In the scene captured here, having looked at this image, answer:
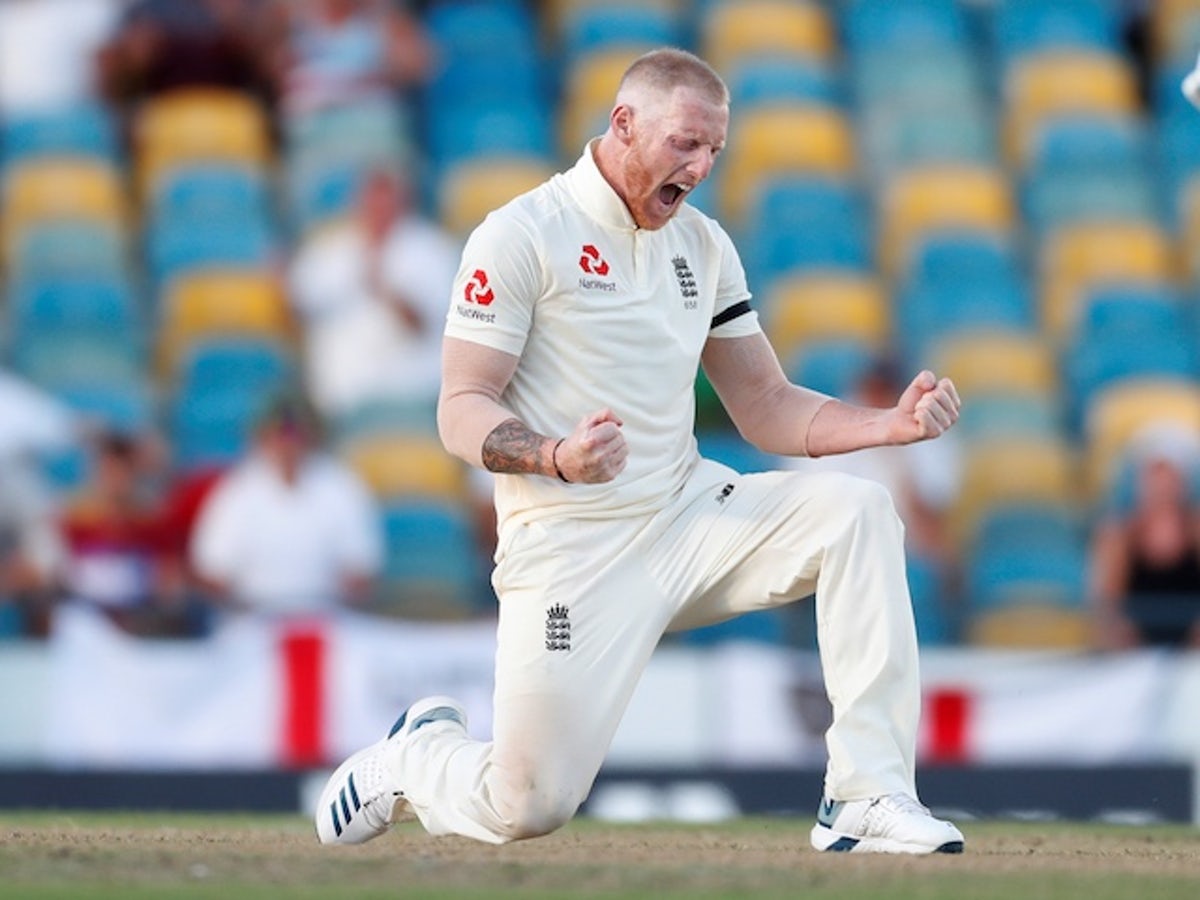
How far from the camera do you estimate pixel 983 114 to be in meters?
15.7

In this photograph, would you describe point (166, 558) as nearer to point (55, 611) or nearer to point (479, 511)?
point (55, 611)

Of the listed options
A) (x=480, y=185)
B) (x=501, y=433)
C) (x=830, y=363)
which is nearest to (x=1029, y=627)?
(x=830, y=363)

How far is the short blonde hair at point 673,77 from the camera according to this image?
6859mm

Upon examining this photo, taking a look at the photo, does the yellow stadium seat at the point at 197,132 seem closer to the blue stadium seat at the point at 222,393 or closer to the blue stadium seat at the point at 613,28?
the blue stadium seat at the point at 222,393

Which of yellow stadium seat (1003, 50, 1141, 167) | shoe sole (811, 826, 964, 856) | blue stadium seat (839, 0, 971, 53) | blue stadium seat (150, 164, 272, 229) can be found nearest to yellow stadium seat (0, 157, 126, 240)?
blue stadium seat (150, 164, 272, 229)

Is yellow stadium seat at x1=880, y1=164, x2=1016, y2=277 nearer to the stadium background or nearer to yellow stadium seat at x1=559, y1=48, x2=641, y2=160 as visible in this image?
the stadium background

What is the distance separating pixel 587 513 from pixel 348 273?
632 cm

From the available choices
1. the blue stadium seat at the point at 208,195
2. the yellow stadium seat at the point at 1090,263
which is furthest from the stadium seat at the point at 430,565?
the yellow stadium seat at the point at 1090,263

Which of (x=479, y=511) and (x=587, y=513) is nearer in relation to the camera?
(x=587, y=513)

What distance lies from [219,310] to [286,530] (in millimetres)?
2073

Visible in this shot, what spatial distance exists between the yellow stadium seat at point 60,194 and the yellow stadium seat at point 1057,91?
5.06 metres

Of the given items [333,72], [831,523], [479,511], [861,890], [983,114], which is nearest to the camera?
[861,890]

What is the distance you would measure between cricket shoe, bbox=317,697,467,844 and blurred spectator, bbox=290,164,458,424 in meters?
5.59

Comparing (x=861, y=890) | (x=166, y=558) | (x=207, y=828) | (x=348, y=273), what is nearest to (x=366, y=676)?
(x=166, y=558)
